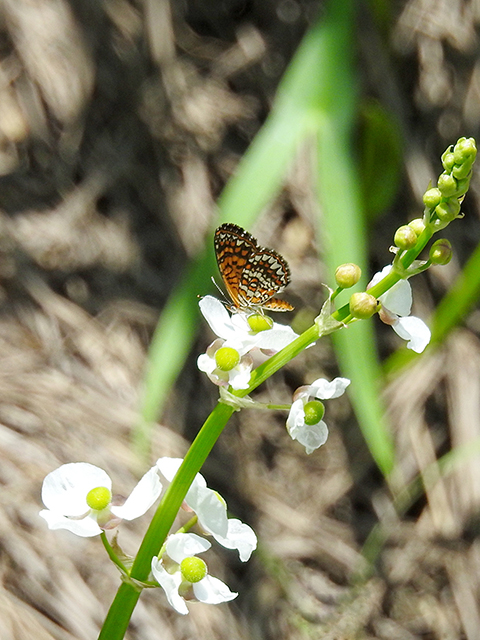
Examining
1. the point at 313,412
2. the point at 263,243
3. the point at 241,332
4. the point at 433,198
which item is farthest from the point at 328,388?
the point at 263,243

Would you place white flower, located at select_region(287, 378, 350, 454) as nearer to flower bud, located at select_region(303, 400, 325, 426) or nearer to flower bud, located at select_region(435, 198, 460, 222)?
flower bud, located at select_region(303, 400, 325, 426)

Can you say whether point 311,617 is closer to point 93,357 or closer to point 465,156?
point 93,357

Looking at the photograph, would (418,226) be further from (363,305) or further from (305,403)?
(305,403)

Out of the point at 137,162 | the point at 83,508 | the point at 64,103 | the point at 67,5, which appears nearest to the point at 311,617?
the point at 83,508

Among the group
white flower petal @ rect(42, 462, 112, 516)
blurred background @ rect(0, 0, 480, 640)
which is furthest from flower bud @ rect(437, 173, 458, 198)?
blurred background @ rect(0, 0, 480, 640)

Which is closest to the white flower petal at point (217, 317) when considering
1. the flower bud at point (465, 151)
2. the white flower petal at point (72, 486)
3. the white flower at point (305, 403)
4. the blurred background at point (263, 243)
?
the white flower at point (305, 403)

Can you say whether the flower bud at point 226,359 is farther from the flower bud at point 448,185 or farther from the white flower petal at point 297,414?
the flower bud at point 448,185
